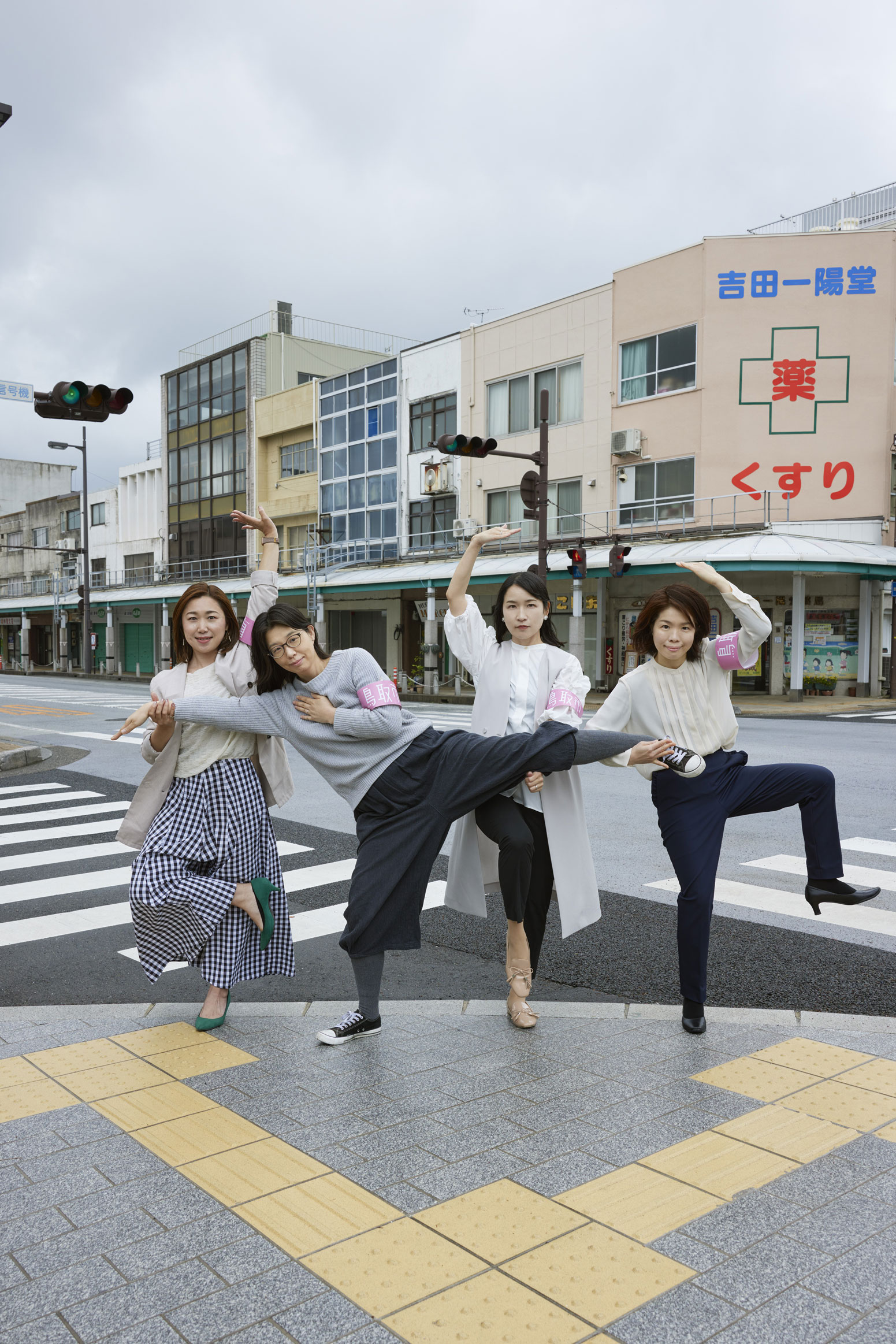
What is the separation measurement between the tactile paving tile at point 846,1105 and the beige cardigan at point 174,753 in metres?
2.15

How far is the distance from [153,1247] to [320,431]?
40.1m

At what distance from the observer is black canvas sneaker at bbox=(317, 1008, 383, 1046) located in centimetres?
396

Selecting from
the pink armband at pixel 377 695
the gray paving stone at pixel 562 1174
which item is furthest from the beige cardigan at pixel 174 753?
the gray paving stone at pixel 562 1174

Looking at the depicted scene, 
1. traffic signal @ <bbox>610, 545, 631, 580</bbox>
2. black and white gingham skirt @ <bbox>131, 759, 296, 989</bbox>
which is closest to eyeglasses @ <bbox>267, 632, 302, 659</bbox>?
black and white gingham skirt @ <bbox>131, 759, 296, 989</bbox>

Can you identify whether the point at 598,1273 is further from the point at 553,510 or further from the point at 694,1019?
the point at 553,510

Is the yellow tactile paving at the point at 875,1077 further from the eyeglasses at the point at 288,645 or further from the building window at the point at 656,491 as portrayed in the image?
the building window at the point at 656,491

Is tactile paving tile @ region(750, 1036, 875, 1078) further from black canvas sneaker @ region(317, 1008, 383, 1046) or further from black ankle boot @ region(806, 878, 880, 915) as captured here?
black canvas sneaker @ region(317, 1008, 383, 1046)

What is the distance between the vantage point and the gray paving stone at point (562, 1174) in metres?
2.88

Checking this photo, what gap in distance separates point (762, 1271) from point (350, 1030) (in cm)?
189

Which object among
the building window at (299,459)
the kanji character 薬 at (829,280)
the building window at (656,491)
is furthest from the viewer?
the building window at (299,459)

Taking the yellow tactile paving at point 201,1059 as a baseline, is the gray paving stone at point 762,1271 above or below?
above

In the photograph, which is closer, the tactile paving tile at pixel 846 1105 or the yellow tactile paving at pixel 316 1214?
the yellow tactile paving at pixel 316 1214

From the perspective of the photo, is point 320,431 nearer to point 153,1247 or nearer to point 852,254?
point 852,254

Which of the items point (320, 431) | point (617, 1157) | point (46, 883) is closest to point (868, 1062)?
point (617, 1157)
